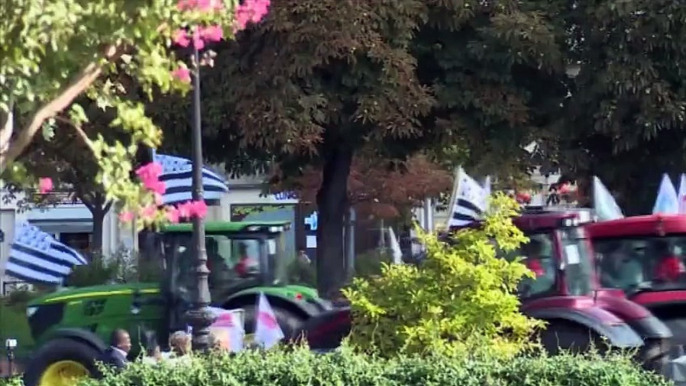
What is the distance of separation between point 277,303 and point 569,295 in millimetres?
5043

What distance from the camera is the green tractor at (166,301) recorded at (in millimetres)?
15781

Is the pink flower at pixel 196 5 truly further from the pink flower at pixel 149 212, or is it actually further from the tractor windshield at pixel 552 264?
the tractor windshield at pixel 552 264

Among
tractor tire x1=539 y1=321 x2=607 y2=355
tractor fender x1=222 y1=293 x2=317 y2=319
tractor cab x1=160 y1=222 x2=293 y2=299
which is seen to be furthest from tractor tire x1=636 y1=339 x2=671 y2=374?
tractor cab x1=160 y1=222 x2=293 y2=299

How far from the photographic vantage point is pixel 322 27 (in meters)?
20.3

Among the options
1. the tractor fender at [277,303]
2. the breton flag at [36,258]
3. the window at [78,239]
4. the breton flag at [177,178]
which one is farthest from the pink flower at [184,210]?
the window at [78,239]

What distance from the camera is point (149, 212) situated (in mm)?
7109

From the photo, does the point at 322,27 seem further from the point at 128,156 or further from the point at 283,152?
the point at 128,156

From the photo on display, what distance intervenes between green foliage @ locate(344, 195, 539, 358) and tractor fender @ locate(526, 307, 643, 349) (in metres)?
1.63

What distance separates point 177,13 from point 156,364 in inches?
134

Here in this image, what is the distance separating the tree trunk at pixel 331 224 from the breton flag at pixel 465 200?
7.95 m

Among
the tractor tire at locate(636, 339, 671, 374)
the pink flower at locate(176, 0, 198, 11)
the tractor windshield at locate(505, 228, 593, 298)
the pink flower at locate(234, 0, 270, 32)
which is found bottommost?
the tractor tire at locate(636, 339, 671, 374)

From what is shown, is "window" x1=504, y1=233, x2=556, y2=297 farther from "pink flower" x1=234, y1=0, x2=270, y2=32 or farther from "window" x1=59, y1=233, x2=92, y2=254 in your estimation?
"window" x1=59, y1=233, x2=92, y2=254

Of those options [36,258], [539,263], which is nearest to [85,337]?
[36,258]

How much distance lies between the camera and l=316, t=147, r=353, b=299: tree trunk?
23.7 meters
